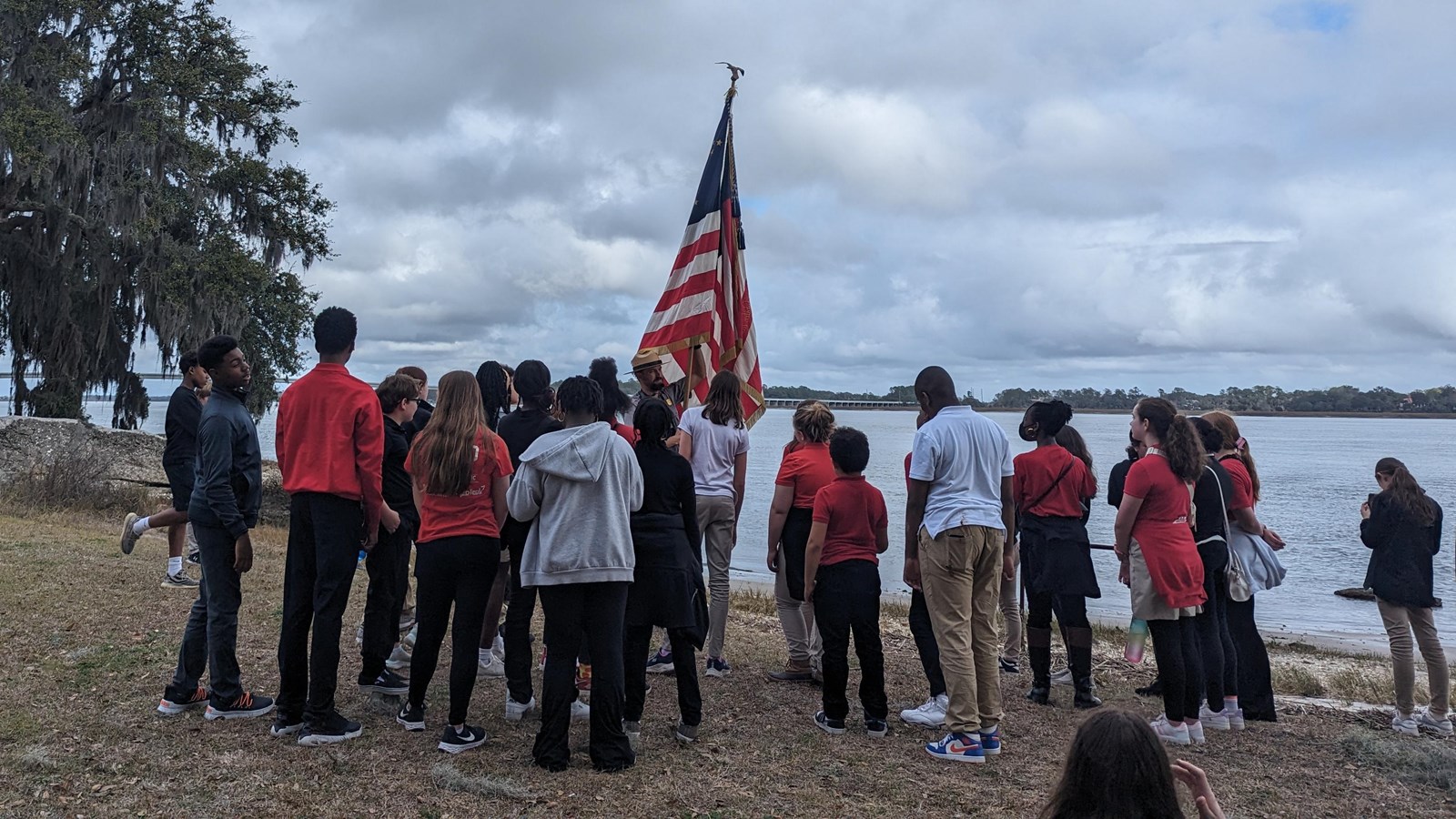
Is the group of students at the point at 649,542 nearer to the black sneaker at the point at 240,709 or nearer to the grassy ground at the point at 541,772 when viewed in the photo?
the black sneaker at the point at 240,709

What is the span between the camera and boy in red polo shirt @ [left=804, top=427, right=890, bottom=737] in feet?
17.9

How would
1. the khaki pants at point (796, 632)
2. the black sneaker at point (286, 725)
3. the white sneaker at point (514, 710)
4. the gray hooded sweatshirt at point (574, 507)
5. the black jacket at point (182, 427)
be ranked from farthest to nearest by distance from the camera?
1. the black jacket at point (182, 427)
2. the khaki pants at point (796, 632)
3. the white sneaker at point (514, 710)
4. the black sneaker at point (286, 725)
5. the gray hooded sweatshirt at point (574, 507)

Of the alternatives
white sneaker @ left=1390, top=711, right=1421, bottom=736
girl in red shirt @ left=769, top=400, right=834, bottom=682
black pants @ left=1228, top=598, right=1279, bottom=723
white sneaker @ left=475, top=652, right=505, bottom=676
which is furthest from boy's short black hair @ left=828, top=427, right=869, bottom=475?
white sneaker @ left=1390, top=711, right=1421, bottom=736

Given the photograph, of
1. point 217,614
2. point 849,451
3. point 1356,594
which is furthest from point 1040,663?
point 1356,594

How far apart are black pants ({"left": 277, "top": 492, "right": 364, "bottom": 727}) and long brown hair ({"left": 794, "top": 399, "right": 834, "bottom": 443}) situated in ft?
8.84

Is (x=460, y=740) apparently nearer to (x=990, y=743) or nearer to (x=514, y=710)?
(x=514, y=710)

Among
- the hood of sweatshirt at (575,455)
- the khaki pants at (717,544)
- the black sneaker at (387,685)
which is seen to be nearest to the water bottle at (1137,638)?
the khaki pants at (717,544)

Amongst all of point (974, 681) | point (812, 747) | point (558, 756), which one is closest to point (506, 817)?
point (558, 756)

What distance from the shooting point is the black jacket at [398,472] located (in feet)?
17.9

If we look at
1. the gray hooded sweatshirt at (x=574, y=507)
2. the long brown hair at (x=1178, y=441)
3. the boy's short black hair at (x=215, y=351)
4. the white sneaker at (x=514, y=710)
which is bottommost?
the white sneaker at (x=514, y=710)

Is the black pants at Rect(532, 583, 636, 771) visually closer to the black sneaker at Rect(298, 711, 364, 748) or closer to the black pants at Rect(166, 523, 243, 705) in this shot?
the black sneaker at Rect(298, 711, 364, 748)

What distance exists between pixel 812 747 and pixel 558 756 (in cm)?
140

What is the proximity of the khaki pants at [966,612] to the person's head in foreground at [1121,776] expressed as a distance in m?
2.84

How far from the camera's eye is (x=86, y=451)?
1570 cm
